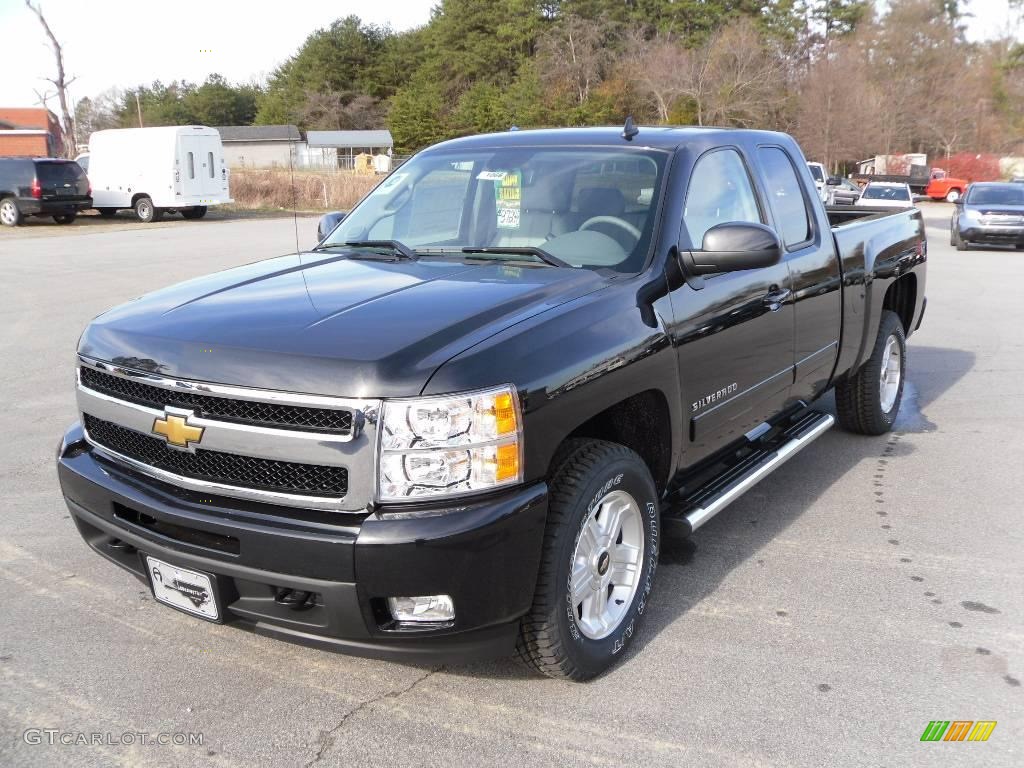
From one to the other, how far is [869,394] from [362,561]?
14.4ft

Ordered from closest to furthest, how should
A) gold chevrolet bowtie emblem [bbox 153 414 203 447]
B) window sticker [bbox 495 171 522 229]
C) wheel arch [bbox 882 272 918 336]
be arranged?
gold chevrolet bowtie emblem [bbox 153 414 203 447] → window sticker [bbox 495 171 522 229] → wheel arch [bbox 882 272 918 336]

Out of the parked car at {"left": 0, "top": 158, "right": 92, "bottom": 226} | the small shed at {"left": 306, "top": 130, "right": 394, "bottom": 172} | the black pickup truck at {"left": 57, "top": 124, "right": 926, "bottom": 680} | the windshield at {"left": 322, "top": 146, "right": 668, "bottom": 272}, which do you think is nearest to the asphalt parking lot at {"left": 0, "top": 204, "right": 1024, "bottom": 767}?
the black pickup truck at {"left": 57, "top": 124, "right": 926, "bottom": 680}

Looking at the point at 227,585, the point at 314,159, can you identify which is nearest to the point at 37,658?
the point at 227,585

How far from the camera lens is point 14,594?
3953 mm

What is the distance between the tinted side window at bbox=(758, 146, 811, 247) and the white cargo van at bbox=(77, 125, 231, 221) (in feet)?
82.9

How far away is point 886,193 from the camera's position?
28.0 m

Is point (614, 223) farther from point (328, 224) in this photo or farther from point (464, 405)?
point (328, 224)

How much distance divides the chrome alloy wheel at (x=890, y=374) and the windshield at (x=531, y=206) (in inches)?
118

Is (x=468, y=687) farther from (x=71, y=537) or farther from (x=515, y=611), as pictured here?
(x=71, y=537)

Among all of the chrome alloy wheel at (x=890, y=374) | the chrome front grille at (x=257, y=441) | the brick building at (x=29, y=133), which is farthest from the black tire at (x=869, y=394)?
the brick building at (x=29, y=133)

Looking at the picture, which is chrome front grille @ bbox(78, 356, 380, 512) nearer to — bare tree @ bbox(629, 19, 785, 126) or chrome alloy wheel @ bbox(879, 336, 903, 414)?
chrome alloy wheel @ bbox(879, 336, 903, 414)

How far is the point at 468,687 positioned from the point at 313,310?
140 centimetres

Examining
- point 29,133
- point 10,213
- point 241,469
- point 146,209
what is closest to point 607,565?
point 241,469

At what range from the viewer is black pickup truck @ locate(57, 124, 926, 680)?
2715 mm
